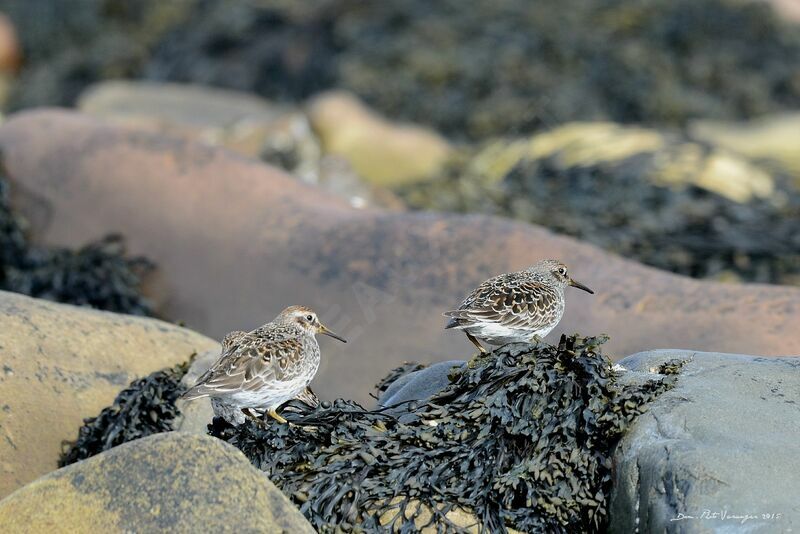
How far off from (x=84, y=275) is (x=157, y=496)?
5.07m

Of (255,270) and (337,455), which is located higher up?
(337,455)

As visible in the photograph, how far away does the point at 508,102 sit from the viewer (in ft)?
54.2

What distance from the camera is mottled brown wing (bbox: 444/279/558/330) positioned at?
579 centimetres

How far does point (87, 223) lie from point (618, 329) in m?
4.39

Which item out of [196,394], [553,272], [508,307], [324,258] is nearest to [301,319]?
[196,394]

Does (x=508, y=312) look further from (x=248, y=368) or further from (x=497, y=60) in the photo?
(x=497, y=60)

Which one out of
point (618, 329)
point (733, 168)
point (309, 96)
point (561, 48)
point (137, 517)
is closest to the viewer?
point (137, 517)

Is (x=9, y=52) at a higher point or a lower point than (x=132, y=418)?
lower

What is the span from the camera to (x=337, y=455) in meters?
5.25

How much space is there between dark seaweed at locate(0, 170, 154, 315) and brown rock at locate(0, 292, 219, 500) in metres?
1.85

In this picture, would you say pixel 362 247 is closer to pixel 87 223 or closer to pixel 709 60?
pixel 87 223

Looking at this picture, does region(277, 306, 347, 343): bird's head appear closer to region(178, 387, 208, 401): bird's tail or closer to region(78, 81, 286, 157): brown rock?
region(178, 387, 208, 401): bird's tail

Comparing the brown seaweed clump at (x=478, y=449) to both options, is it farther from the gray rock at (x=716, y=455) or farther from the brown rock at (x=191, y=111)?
the brown rock at (x=191, y=111)

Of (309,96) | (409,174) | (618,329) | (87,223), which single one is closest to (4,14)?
(309,96)
